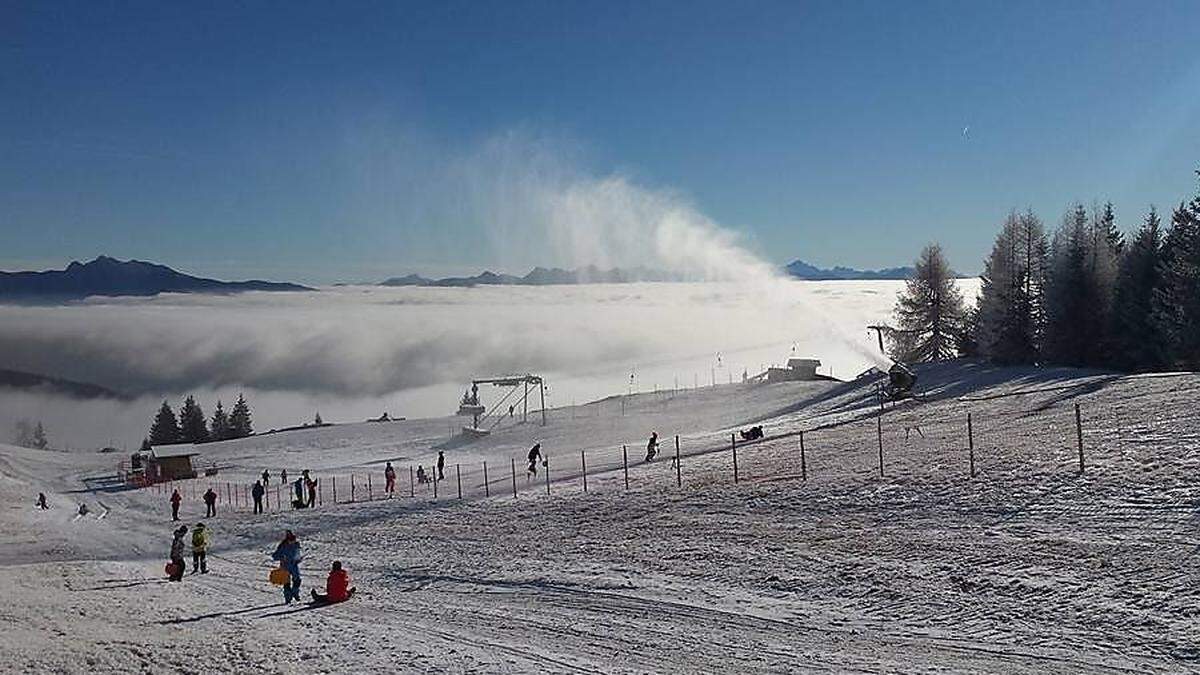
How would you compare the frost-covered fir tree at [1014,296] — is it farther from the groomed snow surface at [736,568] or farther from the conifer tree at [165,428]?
the conifer tree at [165,428]

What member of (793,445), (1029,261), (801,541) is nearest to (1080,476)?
(801,541)

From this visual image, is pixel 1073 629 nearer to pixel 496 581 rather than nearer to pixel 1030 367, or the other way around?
pixel 496 581

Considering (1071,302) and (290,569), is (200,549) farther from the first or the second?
(1071,302)

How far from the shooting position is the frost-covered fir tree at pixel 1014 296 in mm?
70500

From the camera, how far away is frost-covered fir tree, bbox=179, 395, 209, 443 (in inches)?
6225

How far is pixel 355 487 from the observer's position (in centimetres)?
5216

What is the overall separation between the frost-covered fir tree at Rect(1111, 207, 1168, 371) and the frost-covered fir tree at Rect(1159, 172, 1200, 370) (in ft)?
2.74

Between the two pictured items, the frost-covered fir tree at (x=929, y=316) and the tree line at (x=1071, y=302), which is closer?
the tree line at (x=1071, y=302)

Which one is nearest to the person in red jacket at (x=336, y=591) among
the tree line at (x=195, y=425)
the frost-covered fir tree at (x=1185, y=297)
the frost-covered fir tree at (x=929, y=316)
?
the frost-covered fir tree at (x=1185, y=297)

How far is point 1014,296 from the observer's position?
238 ft

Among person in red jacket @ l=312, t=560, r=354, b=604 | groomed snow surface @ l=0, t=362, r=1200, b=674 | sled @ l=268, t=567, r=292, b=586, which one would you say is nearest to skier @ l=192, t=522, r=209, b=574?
groomed snow surface @ l=0, t=362, r=1200, b=674

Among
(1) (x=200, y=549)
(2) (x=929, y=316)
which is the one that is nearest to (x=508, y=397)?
(2) (x=929, y=316)

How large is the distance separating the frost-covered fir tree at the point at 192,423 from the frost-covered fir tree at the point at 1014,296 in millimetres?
123605

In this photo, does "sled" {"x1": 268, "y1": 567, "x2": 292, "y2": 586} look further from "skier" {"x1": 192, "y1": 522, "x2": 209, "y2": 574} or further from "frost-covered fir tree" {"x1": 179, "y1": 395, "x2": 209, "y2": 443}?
"frost-covered fir tree" {"x1": 179, "y1": 395, "x2": 209, "y2": 443}
